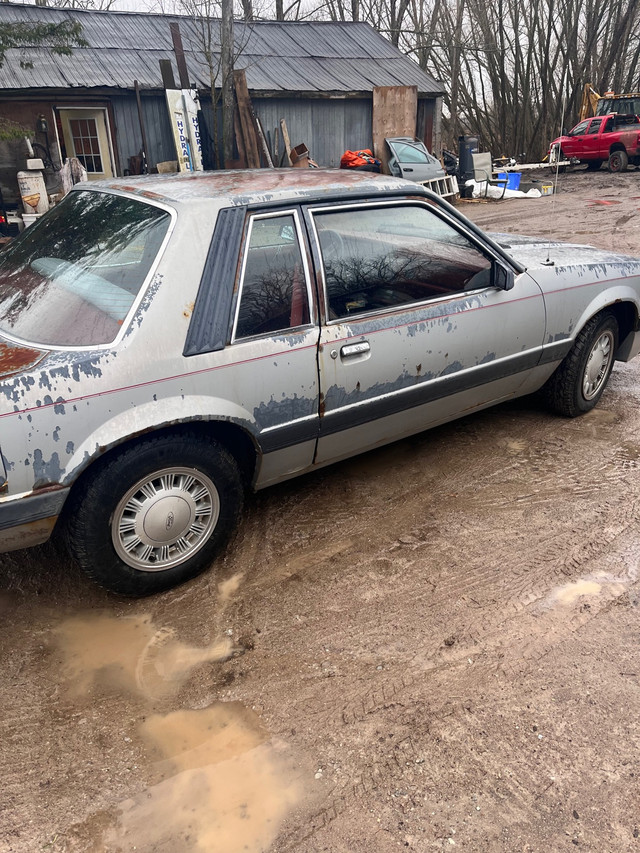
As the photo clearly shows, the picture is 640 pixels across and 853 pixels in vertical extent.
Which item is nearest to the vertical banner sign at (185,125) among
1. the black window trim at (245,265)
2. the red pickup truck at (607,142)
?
the red pickup truck at (607,142)

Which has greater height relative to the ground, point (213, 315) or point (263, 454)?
point (213, 315)

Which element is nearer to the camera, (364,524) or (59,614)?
(59,614)

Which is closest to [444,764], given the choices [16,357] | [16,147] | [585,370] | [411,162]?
[16,357]

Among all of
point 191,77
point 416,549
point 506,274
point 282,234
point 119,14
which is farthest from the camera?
point 119,14

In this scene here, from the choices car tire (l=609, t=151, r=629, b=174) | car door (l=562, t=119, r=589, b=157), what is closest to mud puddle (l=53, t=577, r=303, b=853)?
car tire (l=609, t=151, r=629, b=174)

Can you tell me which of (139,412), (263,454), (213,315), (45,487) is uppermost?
(213,315)

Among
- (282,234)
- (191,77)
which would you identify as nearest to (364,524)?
(282,234)

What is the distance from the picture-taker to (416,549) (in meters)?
3.28

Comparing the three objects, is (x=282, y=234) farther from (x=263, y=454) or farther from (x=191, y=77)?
(x=191, y=77)

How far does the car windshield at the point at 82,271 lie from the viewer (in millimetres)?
2691

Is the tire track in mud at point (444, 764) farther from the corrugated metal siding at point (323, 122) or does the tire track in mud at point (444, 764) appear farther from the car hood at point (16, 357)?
the corrugated metal siding at point (323, 122)

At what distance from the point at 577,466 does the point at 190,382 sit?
2468 millimetres

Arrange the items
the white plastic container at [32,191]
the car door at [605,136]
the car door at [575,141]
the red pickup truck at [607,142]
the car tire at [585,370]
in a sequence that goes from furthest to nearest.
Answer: the car door at [575,141]
the car door at [605,136]
the red pickup truck at [607,142]
the white plastic container at [32,191]
the car tire at [585,370]

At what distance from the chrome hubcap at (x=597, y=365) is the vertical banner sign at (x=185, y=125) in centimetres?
1143
